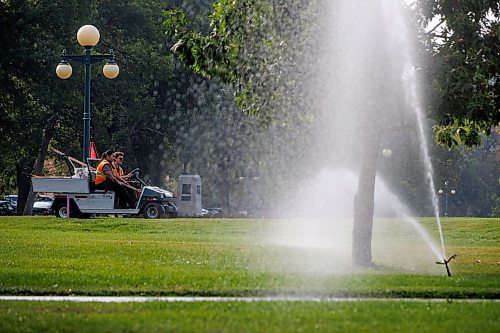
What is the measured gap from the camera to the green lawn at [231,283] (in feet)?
27.9

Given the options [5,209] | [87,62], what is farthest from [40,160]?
[87,62]

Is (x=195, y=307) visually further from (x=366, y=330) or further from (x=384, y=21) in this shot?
(x=384, y=21)

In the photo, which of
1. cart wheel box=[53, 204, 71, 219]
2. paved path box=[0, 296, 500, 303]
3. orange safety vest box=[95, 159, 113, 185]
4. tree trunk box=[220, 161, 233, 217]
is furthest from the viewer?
tree trunk box=[220, 161, 233, 217]

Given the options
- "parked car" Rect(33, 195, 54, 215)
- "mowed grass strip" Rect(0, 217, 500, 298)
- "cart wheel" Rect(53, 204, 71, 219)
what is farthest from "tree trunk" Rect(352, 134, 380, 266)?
"parked car" Rect(33, 195, 54, 215)

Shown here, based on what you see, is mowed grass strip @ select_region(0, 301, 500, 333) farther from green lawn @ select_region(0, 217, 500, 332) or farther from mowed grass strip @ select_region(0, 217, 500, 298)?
mowed grass strip @ select_region(0, 217, 500, 298)

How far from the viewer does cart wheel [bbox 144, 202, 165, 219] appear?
30062 millimetres

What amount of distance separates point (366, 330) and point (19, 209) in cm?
4053

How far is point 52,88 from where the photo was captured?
39.4 m

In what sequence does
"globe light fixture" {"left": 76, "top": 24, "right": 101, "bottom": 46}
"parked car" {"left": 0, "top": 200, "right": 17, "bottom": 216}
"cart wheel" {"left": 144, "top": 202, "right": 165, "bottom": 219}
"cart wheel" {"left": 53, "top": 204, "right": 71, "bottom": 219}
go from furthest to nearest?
1. "parked car" {"left": 0, "top": 200, "right": 17, "bottom": 216}
2. "cart wheel" {"left": 144, "top": 202, "right": 165, "bottom": 219}
3. "cart wheel" {"left": 53, "top": 204, "right": 71, "bottom": 219}
4. "globe light fixture" {"left": 76, "top": 24, "right": 101, "bottom": 46}

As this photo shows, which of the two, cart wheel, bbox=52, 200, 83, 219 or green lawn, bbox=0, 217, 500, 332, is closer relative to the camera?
green lawn, bbox=0, 217, 500, 332

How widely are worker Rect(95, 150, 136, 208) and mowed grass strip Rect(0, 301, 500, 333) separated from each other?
18.2 m

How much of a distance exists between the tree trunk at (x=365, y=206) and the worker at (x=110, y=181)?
544 inches

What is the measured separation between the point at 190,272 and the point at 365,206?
3.60 metres

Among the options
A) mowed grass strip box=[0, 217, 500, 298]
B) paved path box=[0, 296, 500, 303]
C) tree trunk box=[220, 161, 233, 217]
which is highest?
tree trunk box=[220, 161, 233, 217]
